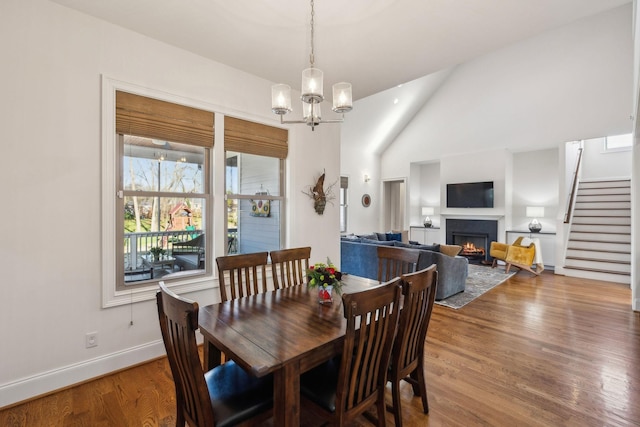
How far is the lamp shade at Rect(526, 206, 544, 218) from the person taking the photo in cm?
668

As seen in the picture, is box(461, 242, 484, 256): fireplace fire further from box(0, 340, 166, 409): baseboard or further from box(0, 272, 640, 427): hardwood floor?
box(0, 340, 166, 409): baseboard

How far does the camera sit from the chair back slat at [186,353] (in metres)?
1.13

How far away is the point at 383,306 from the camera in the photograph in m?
1.42

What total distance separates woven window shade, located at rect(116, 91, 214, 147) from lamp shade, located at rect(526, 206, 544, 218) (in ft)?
23.4

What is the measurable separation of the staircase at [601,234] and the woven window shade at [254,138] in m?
6.43

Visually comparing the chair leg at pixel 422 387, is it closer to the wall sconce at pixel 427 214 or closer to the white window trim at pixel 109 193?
the white window trim at pixel 109 193

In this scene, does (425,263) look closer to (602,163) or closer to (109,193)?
(109,193)

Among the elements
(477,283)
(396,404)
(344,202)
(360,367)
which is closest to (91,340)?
(360,367)

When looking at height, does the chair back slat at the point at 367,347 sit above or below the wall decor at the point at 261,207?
below

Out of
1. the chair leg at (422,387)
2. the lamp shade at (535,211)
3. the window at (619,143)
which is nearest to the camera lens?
the chair leg at (422,387)

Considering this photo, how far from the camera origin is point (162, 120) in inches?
104

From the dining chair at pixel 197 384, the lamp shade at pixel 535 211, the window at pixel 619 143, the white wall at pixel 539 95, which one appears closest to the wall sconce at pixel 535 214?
the lamp shade at pixel 535 211

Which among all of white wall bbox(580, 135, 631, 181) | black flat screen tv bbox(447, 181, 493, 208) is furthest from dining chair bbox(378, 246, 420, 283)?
white wall bbox(580, 135, 631, 181)

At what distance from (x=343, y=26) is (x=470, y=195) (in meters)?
6.43
